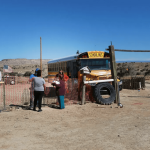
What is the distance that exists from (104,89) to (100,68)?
2064 mm

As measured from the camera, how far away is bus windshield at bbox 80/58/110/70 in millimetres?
13109

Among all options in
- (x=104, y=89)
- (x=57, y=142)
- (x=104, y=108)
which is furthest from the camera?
(x=104, y=89)

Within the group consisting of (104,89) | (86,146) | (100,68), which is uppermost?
(100,68)

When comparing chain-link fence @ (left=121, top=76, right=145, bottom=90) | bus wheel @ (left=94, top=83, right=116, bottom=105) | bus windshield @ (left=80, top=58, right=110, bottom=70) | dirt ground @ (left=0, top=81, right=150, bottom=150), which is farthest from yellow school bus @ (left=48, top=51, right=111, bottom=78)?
chain-link fence @ (left=121, top=76, right=145, bottom=90)

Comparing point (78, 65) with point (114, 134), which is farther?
point (78, 65)

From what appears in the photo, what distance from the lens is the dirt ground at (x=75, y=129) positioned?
15.9 feet

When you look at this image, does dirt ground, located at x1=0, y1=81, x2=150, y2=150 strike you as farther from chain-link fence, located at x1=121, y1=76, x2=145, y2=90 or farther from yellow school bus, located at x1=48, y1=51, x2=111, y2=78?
chain-link fence, located at x1=121, y1=76, x2=145, y2=90

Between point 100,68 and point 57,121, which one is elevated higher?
point 100,68

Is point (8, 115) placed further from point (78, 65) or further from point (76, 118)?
point (78, 65)

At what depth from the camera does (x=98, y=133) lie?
577 cm

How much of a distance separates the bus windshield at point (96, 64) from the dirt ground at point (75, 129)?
4.27 meters

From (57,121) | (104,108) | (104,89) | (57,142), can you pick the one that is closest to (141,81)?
(104,89)

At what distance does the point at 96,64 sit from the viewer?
520 inches

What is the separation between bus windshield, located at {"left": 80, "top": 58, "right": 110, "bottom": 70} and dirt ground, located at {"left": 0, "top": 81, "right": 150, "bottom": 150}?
4.27 metres
